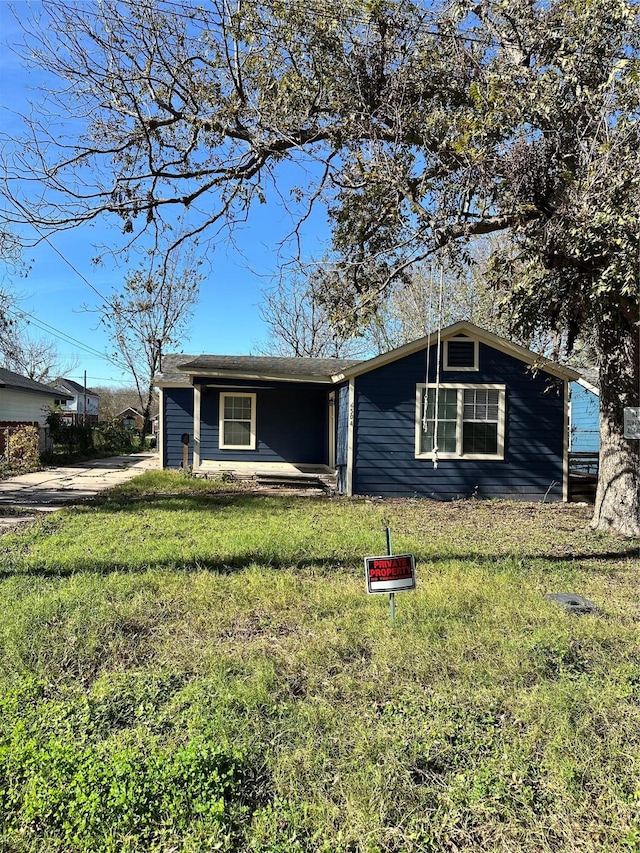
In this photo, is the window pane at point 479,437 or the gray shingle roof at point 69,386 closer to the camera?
the window pane at point 479,437

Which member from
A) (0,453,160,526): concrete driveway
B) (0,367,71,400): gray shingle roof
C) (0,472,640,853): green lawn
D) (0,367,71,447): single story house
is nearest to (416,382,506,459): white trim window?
(0,472,640,853): green lawn

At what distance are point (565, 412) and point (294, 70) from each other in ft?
26.7

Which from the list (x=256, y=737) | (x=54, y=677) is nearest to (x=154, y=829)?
(x=256, y=737)

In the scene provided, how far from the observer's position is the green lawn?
6.95 feet

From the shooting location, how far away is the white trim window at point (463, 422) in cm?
1108

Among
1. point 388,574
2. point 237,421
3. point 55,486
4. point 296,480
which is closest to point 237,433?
point 237,421

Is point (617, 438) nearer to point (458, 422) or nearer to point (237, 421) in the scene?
point (458, 422)

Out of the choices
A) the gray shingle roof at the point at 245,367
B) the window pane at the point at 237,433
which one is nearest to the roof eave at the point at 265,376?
the gray shingle roof at the point at 245,367

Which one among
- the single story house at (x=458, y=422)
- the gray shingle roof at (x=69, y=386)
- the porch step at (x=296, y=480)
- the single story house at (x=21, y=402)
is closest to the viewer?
the single story house at (x=458, y=422)

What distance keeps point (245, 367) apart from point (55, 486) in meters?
5.17

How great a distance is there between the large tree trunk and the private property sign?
5.40 metres

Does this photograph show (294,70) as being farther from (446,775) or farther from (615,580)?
(446,775)

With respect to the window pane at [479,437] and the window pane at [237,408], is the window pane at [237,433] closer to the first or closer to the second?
the window pane at [237,408]

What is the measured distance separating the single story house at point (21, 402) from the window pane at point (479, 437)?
43.2 feet
